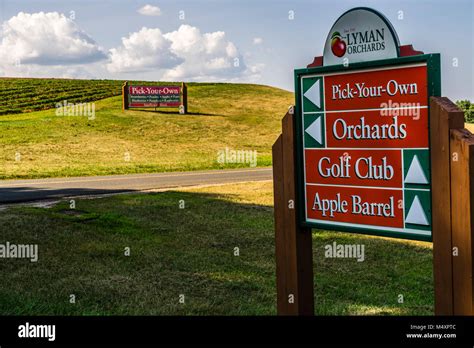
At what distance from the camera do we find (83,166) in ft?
81.9

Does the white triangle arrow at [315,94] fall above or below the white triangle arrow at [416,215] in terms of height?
above

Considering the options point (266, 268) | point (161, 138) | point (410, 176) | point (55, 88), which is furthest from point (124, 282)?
point (55, 88)

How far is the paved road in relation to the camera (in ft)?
49.5

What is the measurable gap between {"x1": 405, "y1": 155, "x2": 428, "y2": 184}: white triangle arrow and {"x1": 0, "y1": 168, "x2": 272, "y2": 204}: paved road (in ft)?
36.1

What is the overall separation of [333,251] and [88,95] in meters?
51.0

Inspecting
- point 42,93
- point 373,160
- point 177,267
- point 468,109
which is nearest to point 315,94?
point 373,160

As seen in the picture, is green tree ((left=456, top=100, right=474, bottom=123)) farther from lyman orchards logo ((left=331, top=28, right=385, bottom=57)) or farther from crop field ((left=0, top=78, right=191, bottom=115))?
lyman orchards logo ((left=331, top=28, right=385, bottom=57))
